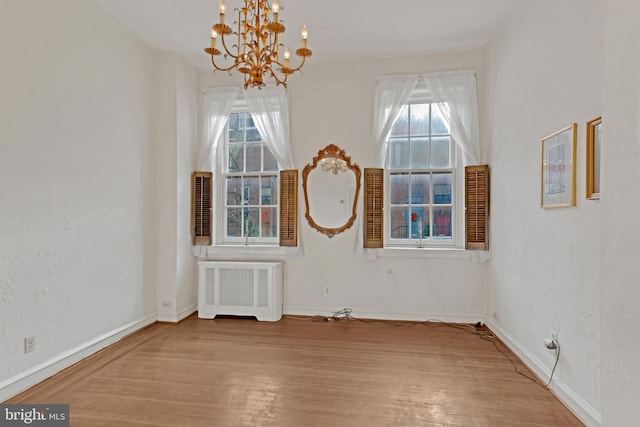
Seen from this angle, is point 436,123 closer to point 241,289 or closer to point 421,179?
point 421,179

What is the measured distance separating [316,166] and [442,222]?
1.65 m

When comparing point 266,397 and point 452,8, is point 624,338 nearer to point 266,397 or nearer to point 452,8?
point 266,397

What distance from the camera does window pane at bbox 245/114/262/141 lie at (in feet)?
14.6

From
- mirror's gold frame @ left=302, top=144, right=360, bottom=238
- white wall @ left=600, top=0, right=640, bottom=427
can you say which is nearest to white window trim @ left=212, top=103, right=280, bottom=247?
mirror's gold frame @ left=302, top=144, right=360, bottom=238

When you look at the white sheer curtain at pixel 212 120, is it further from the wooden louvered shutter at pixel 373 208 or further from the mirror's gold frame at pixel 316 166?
the wooden louvered shutter at pixel 373 208

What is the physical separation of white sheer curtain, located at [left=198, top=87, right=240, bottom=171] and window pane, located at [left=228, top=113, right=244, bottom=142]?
0.17 metres

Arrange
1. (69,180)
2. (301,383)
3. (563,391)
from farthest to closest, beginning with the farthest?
1. (69,180)
2. (301,383)
3. (563,391)

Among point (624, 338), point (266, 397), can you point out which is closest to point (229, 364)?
point (266, 397)

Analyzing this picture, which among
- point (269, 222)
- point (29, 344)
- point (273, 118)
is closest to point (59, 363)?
point (29, 344)

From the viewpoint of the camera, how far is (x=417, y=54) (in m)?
3.95

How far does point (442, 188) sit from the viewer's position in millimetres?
4008

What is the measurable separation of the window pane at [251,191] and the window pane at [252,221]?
0.10 metres

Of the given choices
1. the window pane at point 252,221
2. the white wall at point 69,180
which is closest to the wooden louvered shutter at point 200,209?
the window pane at point 252,221

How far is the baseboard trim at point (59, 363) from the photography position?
2.32 meters
